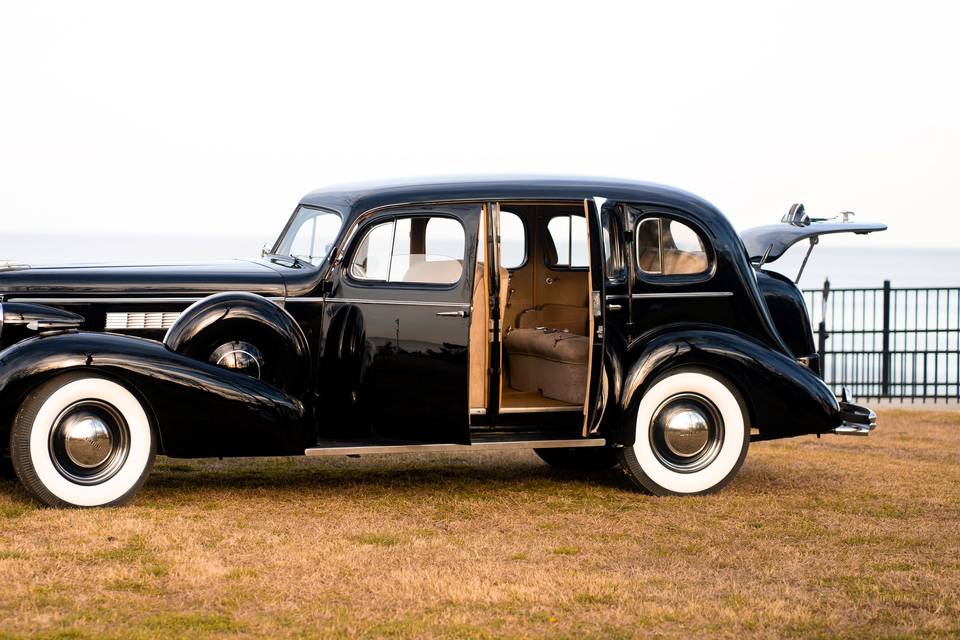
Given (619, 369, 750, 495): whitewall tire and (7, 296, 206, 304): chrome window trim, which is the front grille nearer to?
(7, 296, 206, 304): chrome window trim

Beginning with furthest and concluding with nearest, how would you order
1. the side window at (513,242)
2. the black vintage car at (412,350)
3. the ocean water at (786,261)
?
1. the ocean water at (786,261)
2. the side window at (513,242)
3. the black vintage car at (412,350)

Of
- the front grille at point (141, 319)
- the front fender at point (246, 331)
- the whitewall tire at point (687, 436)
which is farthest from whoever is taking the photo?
the whitewall tire at point (687, 436)

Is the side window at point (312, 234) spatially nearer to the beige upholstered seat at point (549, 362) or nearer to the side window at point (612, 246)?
the beige upholstered seat at point (549, 362)

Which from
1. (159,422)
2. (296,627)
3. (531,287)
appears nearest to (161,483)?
(159,422)

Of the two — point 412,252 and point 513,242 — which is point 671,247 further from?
point 412,252

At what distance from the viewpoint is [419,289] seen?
7.45 metres

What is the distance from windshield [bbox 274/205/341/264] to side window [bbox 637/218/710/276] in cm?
204

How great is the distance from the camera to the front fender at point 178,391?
22.0 ft

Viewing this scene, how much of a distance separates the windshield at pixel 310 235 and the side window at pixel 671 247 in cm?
204

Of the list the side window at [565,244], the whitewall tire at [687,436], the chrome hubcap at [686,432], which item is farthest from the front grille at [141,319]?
the chrome hubcap at [686,432]

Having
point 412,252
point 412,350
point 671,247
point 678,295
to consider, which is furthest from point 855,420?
point 412,252

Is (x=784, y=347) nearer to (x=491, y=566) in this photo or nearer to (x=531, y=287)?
(x=531, y=287)

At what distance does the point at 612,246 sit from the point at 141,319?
10.0 feet

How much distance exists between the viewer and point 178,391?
6.93 metres
